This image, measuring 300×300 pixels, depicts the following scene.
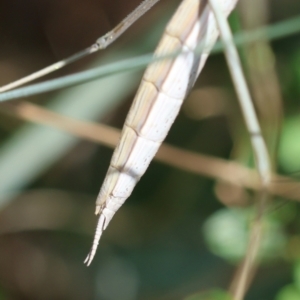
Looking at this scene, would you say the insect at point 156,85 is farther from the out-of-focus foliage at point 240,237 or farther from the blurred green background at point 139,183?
the out-of-focus foliage at point 240,237

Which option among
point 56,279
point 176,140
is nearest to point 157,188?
point 176,140

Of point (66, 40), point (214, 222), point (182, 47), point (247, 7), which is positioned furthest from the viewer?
point (66, 40)

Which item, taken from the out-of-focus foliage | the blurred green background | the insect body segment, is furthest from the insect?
the out-of-focus foliage

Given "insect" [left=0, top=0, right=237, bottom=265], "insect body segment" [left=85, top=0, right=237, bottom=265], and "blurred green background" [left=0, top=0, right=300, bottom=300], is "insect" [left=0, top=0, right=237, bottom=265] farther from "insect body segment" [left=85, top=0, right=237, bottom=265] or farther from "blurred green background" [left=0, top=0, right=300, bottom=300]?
"blurred green background" [left=0, top=0, right=300, bottom=300]

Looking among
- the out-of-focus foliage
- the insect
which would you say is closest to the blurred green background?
the out-of-focus foliage

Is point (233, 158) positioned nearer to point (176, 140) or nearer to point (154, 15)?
point (176, 140)

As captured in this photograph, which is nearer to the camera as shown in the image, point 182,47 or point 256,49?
point 182,47

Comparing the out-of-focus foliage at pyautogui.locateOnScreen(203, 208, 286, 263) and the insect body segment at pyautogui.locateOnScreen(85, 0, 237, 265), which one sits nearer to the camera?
the insect body segment at pyautogui.locateOnScreen(85, 0, 237, 265)

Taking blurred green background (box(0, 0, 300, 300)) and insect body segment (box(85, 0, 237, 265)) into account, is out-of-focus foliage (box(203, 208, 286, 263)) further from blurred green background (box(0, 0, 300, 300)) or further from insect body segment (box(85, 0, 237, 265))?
insect body segment (box(85, 0, 237, 265))

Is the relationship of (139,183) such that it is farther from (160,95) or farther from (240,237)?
(160,95)
